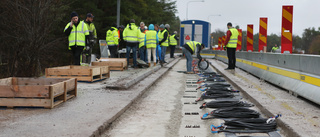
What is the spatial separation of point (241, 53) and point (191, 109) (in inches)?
475

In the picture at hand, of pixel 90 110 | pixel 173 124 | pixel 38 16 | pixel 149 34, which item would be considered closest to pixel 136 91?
pixel 90 110

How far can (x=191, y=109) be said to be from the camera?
7074 mm

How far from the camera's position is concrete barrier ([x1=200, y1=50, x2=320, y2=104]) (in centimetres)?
733

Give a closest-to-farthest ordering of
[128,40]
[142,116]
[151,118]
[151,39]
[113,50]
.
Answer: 1. [151,118]
2. [142,116]
3. [128,40]
4. [151,39]
5. [113,50]

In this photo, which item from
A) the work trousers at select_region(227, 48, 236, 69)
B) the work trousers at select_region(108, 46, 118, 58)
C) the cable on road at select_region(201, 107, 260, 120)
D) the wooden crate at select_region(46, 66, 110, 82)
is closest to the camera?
the cable on road at select_region(201, 107, 260, 120)

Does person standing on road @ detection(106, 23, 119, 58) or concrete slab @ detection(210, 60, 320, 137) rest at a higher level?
person standing on road @ detection(106, 23, 119, 58)

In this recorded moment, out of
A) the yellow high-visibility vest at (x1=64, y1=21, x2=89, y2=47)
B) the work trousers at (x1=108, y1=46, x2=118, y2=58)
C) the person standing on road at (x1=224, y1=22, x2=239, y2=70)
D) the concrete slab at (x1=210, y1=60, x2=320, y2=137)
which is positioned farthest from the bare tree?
the person standing on road at (x1=224, y1=22, x2=239, y2=70)

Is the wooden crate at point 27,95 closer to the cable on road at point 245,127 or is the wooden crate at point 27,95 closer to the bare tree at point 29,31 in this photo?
the cable on road at point 245,127

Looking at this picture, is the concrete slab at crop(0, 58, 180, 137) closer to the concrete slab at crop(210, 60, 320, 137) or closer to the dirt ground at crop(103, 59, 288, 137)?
the dirt ground at crop(103, 59, 288, 137)

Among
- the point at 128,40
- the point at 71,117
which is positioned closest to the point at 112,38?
the point at 128,40

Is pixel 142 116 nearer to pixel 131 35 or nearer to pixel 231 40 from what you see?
pixel 131 35

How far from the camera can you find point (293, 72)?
8797 mm

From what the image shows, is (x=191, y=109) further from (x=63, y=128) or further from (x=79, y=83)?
(x=79, y=83)

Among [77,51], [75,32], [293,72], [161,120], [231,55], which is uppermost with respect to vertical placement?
[75,32]
